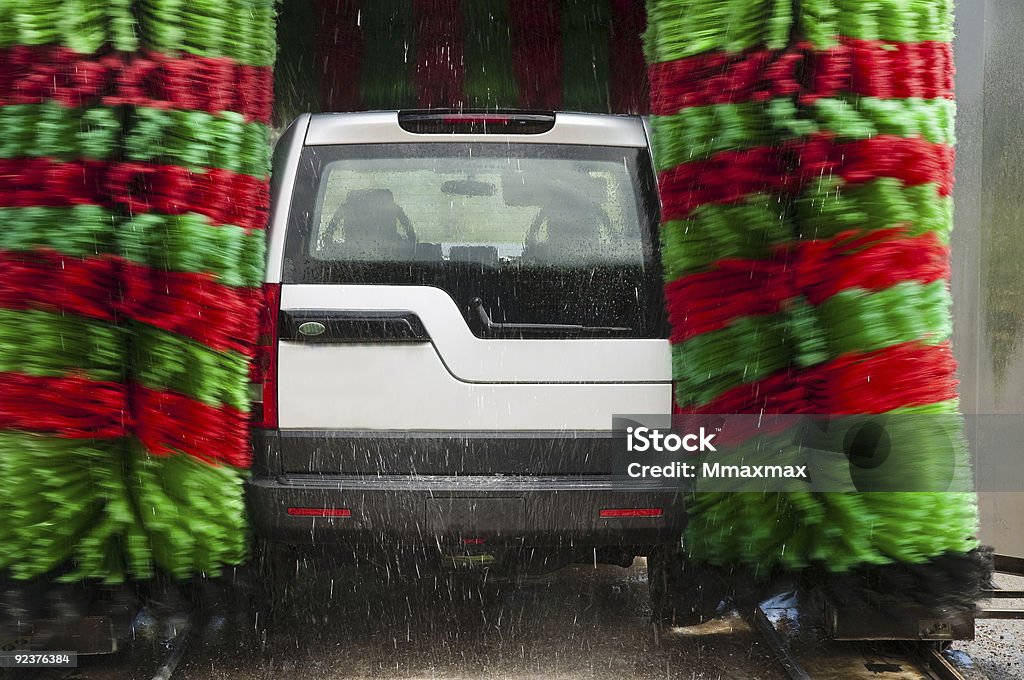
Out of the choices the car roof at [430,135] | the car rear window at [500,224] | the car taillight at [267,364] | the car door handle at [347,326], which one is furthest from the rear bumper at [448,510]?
the car roof at [430,135]

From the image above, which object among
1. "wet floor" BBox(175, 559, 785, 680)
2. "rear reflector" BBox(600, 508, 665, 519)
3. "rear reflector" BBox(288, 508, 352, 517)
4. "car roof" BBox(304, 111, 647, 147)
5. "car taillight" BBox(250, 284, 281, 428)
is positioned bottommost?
"wet floor" BBox(175, 559, 785, 680)

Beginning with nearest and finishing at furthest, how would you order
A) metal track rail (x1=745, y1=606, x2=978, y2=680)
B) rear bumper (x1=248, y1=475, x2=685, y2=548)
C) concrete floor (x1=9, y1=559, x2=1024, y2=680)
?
rear bumper (x1=248, y1=475, x2=685, y2=548) → metal track rail (x1=745, y1=606, x2=978, y2=680) → concrete floor (x1=9, y1=559, x2=1024, y2=680)

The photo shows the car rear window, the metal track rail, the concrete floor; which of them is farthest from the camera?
the concrete floor

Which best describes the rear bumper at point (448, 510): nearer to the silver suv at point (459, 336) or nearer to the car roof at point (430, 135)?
the silver suv at point (459, 336)

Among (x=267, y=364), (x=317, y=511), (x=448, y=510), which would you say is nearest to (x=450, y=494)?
(x=448, y=510)

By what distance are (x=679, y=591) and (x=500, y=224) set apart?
1572 mm

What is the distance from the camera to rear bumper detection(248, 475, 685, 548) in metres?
3.44

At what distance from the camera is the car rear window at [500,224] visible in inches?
141

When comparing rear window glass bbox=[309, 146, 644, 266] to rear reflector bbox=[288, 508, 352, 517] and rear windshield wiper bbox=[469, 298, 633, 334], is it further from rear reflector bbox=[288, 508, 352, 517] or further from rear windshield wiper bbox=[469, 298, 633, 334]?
rear reflector bbox=[288, 508, 352, 517]

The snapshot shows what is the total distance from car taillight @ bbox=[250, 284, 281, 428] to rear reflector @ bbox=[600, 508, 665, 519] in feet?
3.73

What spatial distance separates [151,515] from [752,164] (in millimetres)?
2039

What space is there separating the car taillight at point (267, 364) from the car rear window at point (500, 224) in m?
0.19

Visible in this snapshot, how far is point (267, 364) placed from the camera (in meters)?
3.49

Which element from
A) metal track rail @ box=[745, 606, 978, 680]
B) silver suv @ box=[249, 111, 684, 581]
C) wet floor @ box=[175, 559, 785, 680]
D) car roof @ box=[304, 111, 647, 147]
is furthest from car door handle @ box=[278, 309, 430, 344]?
metal track rail @ box=[745, 606, 978, 680]
